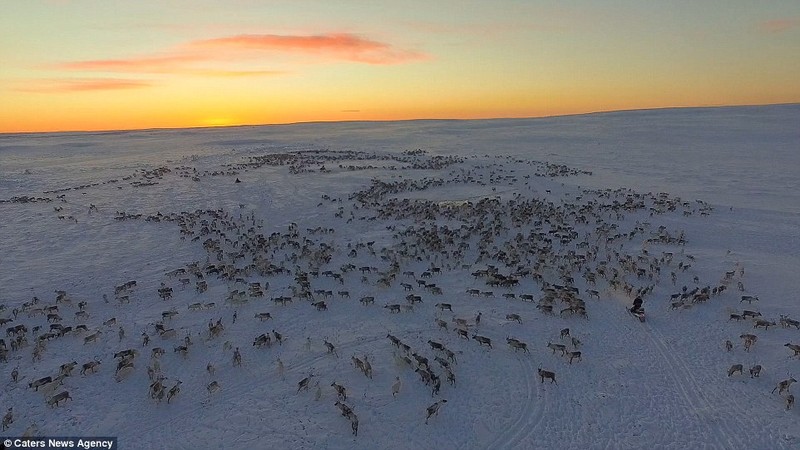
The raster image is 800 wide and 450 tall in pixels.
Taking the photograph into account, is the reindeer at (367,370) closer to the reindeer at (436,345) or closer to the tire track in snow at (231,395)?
the tire track in snow at (231,395)

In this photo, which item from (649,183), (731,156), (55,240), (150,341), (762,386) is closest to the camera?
(762,386)

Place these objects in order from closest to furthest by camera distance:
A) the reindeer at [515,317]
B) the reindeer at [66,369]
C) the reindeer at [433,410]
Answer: the reindeer at [433,410]
the reindeer at [66,369]
the reindeer at [515,317]

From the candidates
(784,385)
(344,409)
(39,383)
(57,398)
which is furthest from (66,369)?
(784,385)

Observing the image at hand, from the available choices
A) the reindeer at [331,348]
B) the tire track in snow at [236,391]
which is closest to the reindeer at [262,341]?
the tire track in snow at [236,391]

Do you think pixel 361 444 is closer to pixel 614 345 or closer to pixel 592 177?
pixel 614 345

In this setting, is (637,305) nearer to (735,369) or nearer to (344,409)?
(735,369)

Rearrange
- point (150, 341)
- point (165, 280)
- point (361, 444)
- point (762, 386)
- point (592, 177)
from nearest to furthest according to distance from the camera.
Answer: point (361, 444)
point (762, 386)
point (150, 341)
point (165, 280)
point (592, 177)

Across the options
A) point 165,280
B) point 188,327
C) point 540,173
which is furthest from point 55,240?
point 540,173
